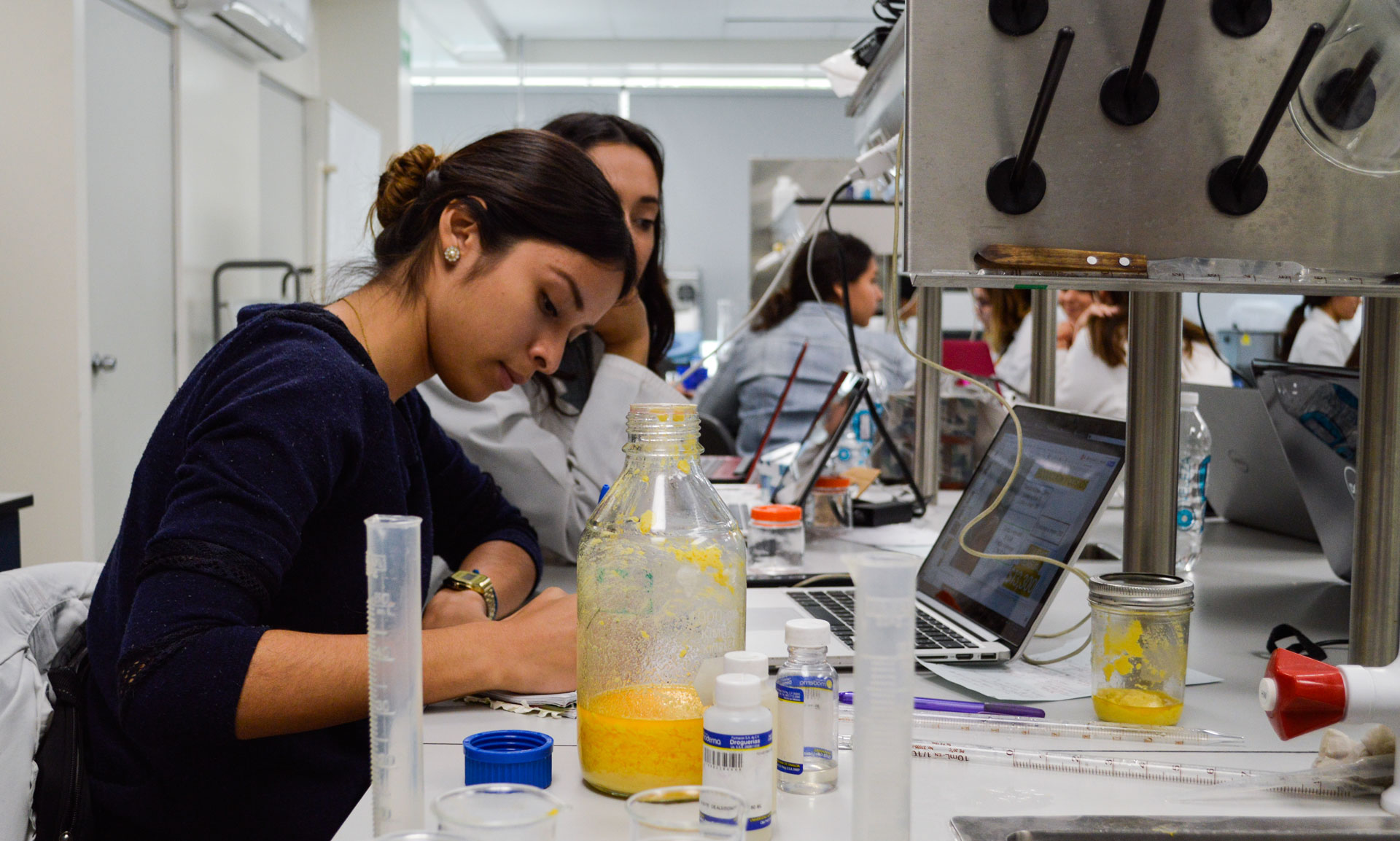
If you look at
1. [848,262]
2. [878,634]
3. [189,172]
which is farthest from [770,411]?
[878,634]

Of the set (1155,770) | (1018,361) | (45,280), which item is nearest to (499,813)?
(1155,770)

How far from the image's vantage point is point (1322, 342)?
3.61 meters

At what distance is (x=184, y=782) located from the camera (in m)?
0.92

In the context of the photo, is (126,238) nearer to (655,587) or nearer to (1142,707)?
(655,587)

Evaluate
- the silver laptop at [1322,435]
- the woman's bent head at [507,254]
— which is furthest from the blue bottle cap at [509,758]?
the silver laptop at [1322,435]

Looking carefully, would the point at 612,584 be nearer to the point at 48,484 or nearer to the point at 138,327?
the point at 48,484

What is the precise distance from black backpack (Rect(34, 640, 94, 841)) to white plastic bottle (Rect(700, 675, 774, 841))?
64cm

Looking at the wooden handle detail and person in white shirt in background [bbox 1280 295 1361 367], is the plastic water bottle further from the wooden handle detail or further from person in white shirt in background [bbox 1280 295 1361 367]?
person in white shirt in background [bbox 1280 295 1361 367]

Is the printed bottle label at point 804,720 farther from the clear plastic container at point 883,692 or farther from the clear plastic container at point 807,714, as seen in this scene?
the clear plastic container at point 883,692

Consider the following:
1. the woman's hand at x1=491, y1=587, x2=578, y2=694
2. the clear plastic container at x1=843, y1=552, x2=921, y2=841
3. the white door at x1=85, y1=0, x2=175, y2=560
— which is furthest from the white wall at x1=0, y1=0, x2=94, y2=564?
the clear plastic container at x1=843, y1=552, x2=921, y2=841

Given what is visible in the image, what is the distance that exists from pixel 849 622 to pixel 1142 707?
1.12 ft

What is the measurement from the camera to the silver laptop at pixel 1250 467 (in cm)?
169

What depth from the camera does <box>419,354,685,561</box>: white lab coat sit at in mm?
1546

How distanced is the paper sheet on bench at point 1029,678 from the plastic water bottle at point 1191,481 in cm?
55
